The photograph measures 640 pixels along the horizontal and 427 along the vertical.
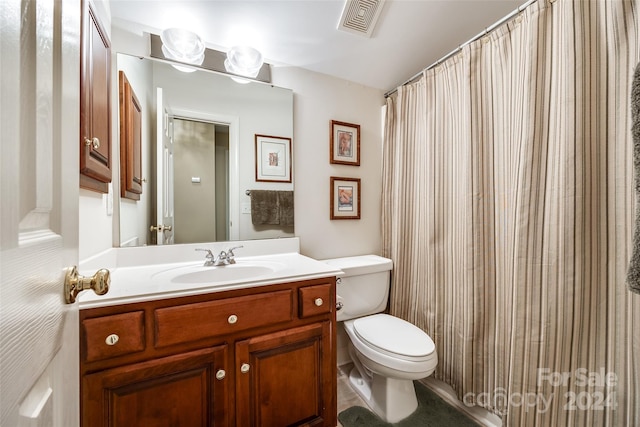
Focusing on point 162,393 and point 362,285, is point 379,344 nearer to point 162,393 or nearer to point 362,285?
point 362,285

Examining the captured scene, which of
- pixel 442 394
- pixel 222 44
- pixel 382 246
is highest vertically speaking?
pixel 222 44

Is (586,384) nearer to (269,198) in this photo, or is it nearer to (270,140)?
(269,198)

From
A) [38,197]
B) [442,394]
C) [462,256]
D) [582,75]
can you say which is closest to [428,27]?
[582,75]

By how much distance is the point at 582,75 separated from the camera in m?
0.92

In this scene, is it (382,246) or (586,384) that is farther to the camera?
(382,246)

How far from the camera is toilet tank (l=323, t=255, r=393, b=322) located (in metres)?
1.59

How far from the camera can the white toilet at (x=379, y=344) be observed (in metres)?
1.24

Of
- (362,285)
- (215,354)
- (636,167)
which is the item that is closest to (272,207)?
(362,285)

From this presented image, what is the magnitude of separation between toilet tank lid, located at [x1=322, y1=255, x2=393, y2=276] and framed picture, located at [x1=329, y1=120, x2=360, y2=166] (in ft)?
2.28

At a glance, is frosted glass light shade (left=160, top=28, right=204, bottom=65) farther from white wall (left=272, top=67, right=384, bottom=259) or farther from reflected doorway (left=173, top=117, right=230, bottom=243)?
white wall (left=272, top=67, right=384, bottom=259)

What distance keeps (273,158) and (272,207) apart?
Answer: 314 millimetres

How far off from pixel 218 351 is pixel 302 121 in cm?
139

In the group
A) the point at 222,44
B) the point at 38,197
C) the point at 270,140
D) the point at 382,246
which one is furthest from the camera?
the point at 382,246

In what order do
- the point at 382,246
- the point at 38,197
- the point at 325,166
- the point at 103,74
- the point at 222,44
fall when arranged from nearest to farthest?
the point at 38,197
the point at 103,74
the point at 222,44
the point at 325,166
the point at 382,246
